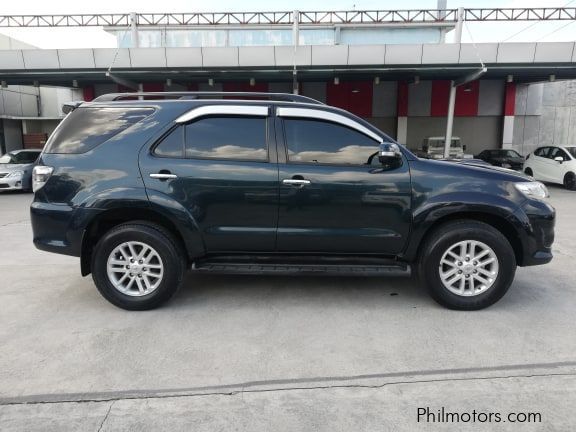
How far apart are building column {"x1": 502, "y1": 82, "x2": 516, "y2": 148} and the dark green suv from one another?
2056 centimetres

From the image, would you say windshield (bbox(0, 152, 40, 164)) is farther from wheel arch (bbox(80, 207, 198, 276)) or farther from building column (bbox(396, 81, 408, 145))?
building column (bbox(396, 81, 408, 145))

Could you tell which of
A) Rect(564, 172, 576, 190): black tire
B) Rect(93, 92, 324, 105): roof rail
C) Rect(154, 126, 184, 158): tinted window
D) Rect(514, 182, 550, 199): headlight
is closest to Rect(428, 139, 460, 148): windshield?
Rect(564, 172, 576, 190): black tire

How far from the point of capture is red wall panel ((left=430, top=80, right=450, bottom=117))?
23.0 metres

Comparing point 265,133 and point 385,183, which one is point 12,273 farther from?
point 385,183

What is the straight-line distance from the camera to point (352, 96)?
23125 millimetres

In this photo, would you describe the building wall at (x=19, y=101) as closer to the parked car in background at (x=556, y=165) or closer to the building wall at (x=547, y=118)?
the parked car in background at (x=556, y=165)

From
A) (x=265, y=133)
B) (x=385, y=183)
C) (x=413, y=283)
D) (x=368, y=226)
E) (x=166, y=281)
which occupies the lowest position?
(x=413, y=283)

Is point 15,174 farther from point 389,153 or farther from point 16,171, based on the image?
point 389,153

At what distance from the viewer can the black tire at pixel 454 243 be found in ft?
13.2

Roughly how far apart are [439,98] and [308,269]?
70.7 feet

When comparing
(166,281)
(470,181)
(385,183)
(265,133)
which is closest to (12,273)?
(166,281)

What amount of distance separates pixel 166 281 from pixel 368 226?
1.95 metres

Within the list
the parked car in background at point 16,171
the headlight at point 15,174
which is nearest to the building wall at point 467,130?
the parked car in background at point 16,171

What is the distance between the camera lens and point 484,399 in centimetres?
277
